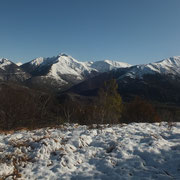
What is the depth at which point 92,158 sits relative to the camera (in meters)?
6.28

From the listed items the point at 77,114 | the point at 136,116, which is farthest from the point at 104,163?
the point at 77,114

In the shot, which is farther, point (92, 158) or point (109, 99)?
point (109, 99)

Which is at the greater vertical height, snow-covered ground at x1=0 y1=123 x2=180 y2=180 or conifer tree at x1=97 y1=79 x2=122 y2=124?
conifer tree at x1=97 y1=79 x2=122 y2=124

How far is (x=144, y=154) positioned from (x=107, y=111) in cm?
2051

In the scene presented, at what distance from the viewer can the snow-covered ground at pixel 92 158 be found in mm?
5262

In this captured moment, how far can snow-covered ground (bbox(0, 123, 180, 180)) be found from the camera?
5.26 m

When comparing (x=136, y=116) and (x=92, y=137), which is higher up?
(x=92, y=137)

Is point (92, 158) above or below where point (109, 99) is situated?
below

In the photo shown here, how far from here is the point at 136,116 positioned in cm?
3875

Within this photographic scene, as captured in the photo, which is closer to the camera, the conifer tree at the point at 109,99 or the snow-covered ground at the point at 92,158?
the snow-covered ground at the point at 92,158

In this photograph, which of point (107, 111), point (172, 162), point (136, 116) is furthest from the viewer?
point (136, 116)

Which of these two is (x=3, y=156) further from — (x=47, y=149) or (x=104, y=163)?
(x=104, y=163)

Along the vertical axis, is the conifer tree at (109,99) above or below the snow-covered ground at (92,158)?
above

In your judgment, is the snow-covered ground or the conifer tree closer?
the snow-covered ground
